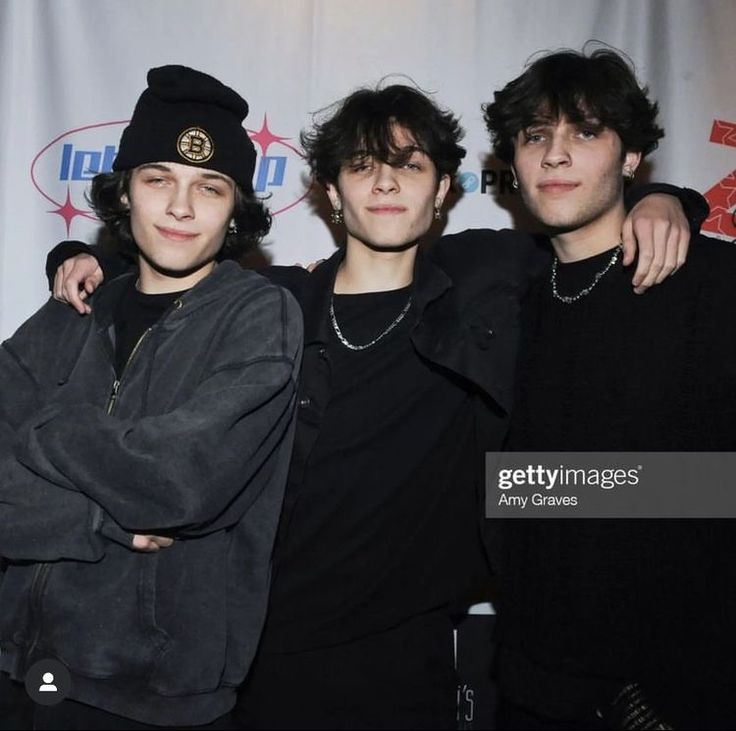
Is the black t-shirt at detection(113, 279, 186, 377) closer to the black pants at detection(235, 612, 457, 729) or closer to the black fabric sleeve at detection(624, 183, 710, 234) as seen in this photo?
the black pants at detection(235, 612, 457, 729)

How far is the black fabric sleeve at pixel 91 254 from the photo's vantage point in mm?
2080

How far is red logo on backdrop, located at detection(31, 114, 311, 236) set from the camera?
2623mm

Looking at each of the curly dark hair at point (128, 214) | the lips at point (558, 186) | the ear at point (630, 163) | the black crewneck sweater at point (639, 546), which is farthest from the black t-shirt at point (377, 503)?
the ear at point (630, 163)

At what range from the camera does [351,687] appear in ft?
6.24

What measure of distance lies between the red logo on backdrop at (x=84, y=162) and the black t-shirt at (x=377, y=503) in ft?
2.61

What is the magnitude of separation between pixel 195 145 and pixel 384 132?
1.71ft

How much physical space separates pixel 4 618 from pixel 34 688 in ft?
0.47

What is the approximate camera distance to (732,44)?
8.96ft

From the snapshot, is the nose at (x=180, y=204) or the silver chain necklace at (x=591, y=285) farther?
the silver chain necklace at (x=591, y=285)

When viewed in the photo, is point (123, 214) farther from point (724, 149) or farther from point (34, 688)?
point (724, 149)

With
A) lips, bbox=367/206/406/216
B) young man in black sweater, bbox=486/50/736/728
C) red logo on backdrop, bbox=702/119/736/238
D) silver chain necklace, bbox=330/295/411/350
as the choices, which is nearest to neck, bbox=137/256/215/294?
silver chain necklace, bbox=330/295/411/350

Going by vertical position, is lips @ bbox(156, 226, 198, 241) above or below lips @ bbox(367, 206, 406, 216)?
below

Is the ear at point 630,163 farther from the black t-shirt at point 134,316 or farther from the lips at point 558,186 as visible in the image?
the black t-shirt at point 134,316

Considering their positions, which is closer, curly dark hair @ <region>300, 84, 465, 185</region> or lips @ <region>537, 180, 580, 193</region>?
lips @ <region>537, 180, 580, 193</region>
